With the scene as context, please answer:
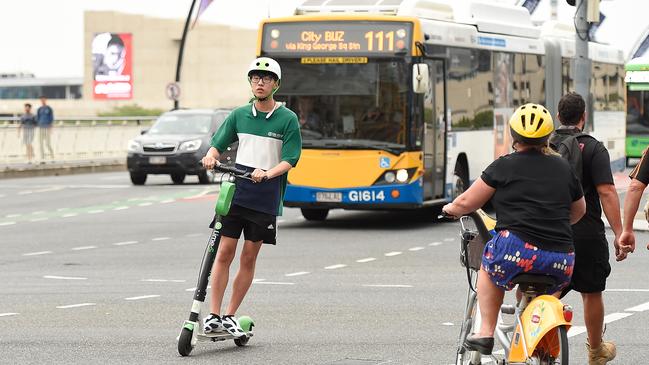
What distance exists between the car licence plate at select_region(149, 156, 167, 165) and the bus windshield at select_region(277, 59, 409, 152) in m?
13.6

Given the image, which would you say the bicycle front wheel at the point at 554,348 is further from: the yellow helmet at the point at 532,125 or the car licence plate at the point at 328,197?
the car licence plate at the point at 328,197

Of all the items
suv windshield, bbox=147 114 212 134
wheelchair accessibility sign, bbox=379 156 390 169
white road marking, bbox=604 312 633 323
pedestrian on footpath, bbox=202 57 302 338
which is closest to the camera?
pedestrian on footpath, bbox=202 57 302 338

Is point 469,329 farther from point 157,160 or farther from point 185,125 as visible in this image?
point 185,125

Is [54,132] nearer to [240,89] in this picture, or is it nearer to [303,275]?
[303,275]

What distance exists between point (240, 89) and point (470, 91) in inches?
3990

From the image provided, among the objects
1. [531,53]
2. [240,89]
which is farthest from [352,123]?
[240,89]

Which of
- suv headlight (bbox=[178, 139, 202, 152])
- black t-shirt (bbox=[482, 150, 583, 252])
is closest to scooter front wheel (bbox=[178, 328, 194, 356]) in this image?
black t-shirt (bbox=[482, 150, 583, 252])

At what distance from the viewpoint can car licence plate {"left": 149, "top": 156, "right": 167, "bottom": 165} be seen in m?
35.0

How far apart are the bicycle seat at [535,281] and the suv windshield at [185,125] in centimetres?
2889

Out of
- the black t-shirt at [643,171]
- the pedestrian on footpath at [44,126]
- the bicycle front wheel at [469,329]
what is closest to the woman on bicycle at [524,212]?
the bicycle front wheel at [469,329]

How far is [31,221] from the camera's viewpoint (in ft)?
78.9

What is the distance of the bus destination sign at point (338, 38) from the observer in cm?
2150

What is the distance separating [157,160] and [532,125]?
2795 cm

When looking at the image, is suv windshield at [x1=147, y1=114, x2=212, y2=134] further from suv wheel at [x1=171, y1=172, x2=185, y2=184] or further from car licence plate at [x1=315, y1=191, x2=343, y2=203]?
car licence plate at [x1=315, y1=191, x2=343, y2=203]
